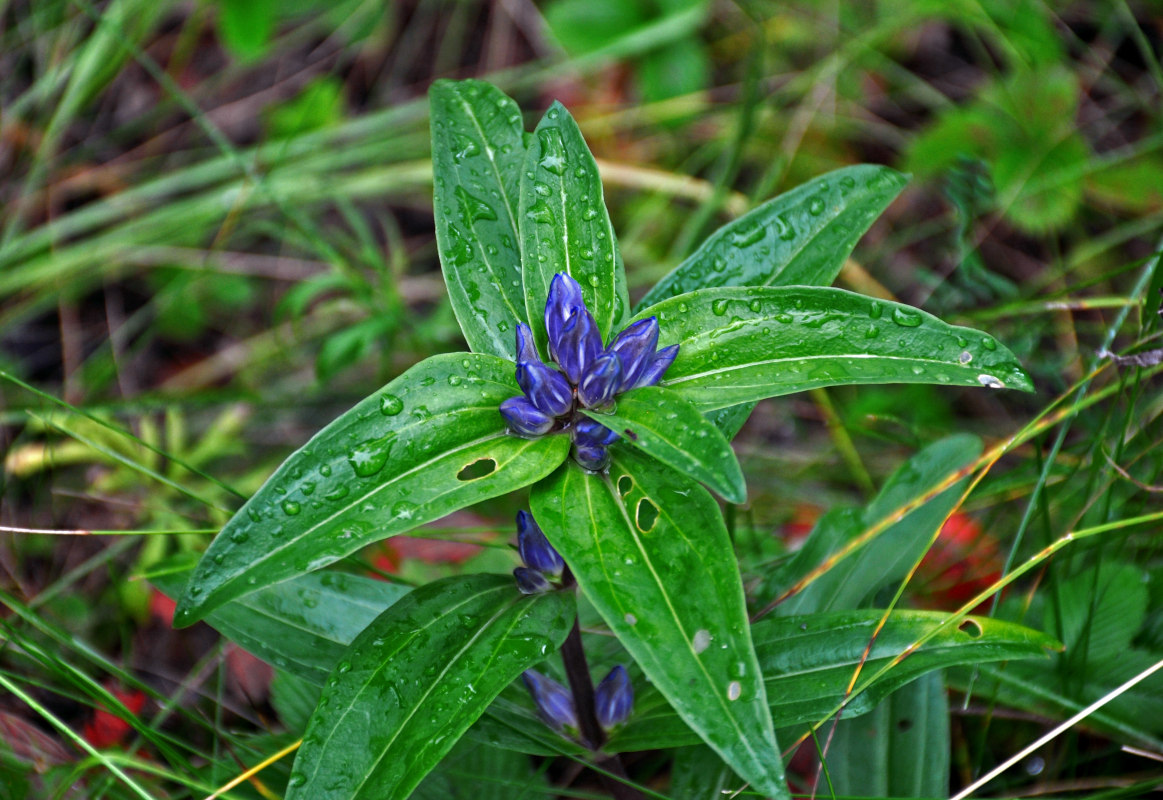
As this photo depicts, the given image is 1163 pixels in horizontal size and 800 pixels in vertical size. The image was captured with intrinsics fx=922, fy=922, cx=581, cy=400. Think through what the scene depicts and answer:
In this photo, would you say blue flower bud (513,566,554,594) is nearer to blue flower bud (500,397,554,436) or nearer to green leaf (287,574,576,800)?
green leaf (287,574,576,800)

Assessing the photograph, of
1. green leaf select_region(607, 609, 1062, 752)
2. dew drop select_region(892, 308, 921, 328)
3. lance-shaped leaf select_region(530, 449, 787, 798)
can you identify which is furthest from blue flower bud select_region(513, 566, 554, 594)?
dew drop select_region(892, 308, 921, 328)

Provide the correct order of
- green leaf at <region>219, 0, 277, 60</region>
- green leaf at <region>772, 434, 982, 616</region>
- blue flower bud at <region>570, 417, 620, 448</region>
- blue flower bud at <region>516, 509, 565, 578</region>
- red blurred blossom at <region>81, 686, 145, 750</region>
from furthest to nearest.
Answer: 1. green leaf at <region>219, 0, 277, 60</region>
2. red blurred blossom at <region>81, 686, 145, 750</region>
3. green leaf at <region>772, 434, 982, 616</region>
4. blue flower bud at <region>516, 509, 565, 578</region>
5. blue flower bud at <region>570, 417, 620, 448</region>

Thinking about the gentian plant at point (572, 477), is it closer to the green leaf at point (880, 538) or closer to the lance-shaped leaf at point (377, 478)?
the lance-shaped leaf at point (377, 478)

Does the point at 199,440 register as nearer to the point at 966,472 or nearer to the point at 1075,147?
the point at 966,472

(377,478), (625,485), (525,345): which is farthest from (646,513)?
(377,478)

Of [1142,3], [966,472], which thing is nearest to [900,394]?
[966,472]

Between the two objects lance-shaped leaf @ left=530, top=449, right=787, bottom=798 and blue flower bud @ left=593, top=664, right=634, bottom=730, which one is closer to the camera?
lance-shaped leaf @ left=530, top=449, right=787, bottom=798

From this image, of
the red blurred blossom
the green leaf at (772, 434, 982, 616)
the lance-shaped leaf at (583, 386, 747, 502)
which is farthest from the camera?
the red blurred blossom
